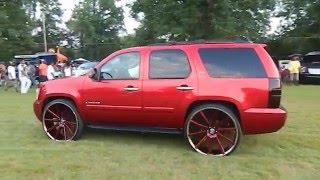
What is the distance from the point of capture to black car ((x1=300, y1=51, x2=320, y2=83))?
23609mm

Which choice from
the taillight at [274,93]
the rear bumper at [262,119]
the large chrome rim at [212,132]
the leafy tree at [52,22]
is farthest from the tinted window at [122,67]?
the leafy tree at [52,22]

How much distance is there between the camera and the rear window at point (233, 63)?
728cm

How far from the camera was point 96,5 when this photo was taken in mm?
67625

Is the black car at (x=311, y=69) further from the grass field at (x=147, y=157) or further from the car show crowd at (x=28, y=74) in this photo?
the grass field at (x=147, y=157)

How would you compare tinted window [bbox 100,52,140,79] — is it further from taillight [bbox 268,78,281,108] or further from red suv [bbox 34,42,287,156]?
taillight [bbox 268,78,281,108]

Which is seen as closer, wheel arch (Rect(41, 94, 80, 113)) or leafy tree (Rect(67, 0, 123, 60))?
wheel arch (Rect(41, 94, 80, 113))

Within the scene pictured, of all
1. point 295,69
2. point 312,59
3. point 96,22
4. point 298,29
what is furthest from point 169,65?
point 96,22

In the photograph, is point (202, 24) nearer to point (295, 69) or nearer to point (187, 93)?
point (295, 69)

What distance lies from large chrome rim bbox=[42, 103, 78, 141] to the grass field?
7.9 inches

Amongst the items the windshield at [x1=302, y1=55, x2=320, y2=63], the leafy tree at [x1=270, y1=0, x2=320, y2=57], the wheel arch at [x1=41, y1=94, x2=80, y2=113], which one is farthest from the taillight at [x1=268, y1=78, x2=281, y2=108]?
the leafy tree at [x1=270, y1=0, x2=320, y2=57]

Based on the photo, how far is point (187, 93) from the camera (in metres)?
7.42

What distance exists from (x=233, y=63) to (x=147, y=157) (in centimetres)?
190

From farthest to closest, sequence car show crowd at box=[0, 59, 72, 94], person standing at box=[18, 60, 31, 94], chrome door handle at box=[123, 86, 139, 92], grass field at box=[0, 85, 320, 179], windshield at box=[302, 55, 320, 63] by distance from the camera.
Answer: windshield at box=[302, 55, 320, 63] → car show crowd at box=[0, 59, 72, 94] → person standing at box=[18, 60, 31, 94] → chrome door handle at box=[123, 86, 139, 92] → grass field at box=[0, 85, 320, 179]

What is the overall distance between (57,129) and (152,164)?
2484mm
